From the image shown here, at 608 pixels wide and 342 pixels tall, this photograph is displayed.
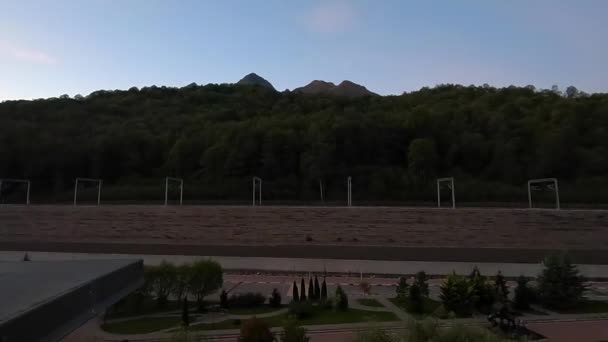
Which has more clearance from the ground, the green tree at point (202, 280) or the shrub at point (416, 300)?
the green tree at point (202, 280)

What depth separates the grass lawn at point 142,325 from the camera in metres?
10.4

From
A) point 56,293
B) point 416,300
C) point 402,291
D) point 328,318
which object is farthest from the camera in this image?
point 402,291

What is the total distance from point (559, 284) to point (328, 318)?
6.37m

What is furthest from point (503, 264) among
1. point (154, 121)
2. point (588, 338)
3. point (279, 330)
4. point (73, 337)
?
point (154, 121)

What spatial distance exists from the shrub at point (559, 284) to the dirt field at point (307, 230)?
756 centimetres

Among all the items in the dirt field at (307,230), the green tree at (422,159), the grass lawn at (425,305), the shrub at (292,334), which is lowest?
the grass lawn at (425,305)

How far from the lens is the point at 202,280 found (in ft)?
41.9

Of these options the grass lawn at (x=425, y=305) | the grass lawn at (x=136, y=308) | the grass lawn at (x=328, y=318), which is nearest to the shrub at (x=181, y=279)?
the grass lawn at (x=136, y=308)

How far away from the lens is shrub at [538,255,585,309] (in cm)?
1246

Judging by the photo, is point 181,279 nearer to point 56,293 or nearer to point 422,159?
point 56,293

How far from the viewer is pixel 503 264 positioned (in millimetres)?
17781

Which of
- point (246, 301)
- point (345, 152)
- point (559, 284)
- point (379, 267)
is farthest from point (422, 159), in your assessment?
point (246, 301)

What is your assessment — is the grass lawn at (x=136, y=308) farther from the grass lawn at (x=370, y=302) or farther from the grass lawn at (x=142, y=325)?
the grass lawn at (x=370, y=302)

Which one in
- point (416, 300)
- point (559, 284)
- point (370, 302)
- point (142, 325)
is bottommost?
point (142, 325)
